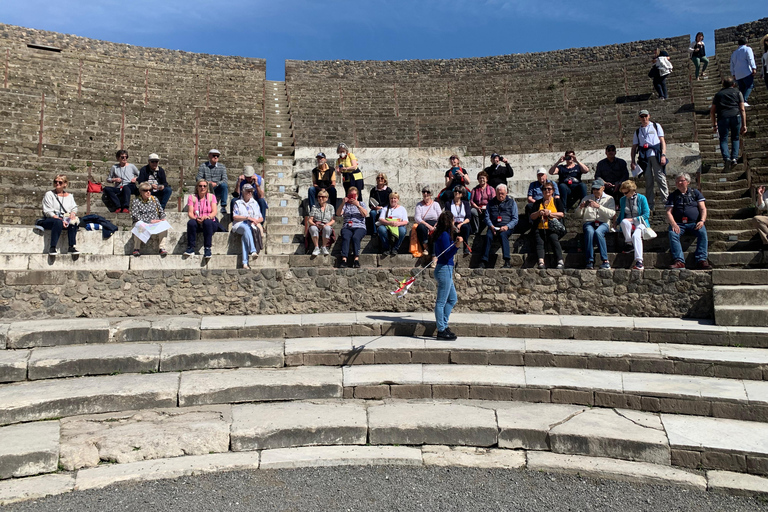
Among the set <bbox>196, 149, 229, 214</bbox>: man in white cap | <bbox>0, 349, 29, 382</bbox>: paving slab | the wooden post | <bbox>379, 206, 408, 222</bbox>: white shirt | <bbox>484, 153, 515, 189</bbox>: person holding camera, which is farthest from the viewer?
the wooden post

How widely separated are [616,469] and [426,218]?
4.97 meters

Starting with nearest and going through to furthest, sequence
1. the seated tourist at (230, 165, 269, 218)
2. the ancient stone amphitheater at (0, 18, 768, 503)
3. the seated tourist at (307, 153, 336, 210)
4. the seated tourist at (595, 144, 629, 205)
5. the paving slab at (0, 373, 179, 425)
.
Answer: the ancient stone amphitheater at (0, 18, 768, 503) → the paving slab at (0, 373, 179, 425) → the seated tourist at (595, 144, 629, 205) → the seated tourist at (230, 165, 269, 218) → the seated tourist at (307, 153, 336, 210)

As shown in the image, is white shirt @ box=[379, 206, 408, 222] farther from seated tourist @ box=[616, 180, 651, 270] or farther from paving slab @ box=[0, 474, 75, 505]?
paving slab @ box=[0, 474, 75, 505]

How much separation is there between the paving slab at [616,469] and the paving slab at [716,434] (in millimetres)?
260

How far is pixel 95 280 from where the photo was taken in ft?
25.5

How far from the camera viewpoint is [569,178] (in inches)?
381

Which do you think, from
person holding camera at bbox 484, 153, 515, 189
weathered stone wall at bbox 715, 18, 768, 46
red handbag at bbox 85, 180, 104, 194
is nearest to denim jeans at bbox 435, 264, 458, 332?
person holding camera at bbox 484, 153, 515, 189

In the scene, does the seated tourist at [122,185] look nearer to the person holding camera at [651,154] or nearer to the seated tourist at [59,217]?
the seated tourist at [59,217]

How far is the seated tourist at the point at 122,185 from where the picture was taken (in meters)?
9.88

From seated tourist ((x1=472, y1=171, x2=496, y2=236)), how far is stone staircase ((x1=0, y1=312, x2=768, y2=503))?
2.10 metres

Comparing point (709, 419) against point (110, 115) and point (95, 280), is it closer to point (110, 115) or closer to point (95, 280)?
point (95, 280)

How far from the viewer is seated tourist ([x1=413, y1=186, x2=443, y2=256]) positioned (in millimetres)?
8781

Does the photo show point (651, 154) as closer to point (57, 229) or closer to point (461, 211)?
point (461, 211)

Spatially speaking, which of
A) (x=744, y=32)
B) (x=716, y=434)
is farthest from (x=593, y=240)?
(x=744, y=32)
